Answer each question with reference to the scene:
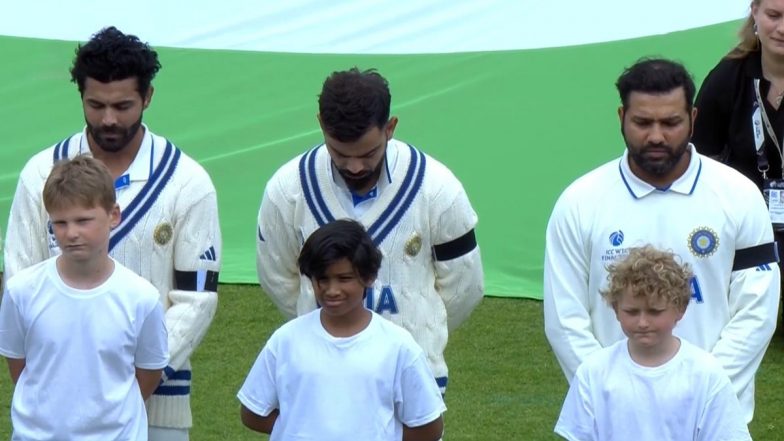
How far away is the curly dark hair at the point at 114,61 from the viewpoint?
4730mm

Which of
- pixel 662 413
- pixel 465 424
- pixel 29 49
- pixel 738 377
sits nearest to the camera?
pixel 662 413

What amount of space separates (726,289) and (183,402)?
1580 mm

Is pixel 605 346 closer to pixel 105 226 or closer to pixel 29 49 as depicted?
pixel 105 226

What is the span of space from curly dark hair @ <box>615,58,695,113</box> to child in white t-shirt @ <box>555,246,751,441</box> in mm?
540

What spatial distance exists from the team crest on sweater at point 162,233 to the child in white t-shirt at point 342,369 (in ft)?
1.81

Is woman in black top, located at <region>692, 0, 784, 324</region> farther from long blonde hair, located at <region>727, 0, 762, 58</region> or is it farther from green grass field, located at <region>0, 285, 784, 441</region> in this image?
green grass field, located at <region>0, 285, 784, 441</region>

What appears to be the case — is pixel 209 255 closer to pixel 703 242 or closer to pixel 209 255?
pixel 209 255

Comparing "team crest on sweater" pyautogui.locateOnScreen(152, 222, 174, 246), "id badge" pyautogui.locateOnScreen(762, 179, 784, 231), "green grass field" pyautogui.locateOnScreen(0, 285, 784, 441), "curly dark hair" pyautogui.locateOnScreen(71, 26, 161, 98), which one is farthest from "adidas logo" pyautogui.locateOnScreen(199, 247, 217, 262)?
"id badge" pyautogui.locateOnScreen(762, 179, 784, 231)

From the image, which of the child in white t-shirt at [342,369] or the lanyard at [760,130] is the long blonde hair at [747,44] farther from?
the child in white t-shirt at [342,369]

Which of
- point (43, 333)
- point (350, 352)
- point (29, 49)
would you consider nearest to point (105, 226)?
point (43, 333)

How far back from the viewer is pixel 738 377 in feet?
15.1

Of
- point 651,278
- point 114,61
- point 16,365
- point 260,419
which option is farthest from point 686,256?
point 16,365

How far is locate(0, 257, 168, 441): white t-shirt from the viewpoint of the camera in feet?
14.2

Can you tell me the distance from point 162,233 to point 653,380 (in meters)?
1.46
